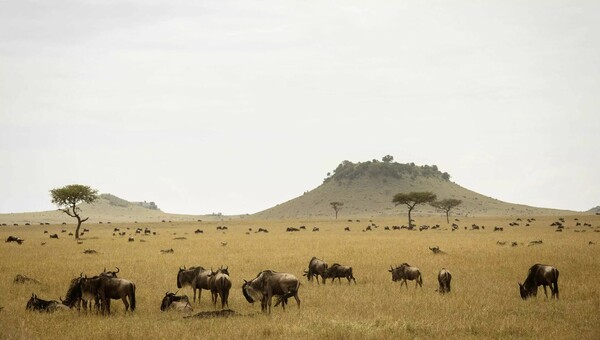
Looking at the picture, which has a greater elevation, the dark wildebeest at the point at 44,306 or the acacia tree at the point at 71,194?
the acacia tree at the point at 71,194

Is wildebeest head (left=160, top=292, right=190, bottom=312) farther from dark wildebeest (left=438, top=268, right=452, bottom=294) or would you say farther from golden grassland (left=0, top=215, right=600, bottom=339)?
dark wildebeest (left=438, top=268, right=452, bottom=294)

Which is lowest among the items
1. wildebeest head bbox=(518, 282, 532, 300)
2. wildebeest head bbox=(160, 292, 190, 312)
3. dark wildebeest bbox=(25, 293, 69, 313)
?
dark wildebeest bbox=(25, 293, 69, 313)

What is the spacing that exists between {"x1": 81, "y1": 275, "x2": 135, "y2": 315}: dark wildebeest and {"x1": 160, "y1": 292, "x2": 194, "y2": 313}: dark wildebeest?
3.25 feet

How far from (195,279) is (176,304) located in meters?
2.37

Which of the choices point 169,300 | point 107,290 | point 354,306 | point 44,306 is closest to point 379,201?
point 354,306

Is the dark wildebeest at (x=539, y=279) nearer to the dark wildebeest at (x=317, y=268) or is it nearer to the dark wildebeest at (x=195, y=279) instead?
the dark wildebeest at (x=317, y=268)

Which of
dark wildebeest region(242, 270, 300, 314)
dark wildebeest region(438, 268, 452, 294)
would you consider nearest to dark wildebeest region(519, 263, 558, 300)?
dark wildebeest region(438, 268, 452, 294)

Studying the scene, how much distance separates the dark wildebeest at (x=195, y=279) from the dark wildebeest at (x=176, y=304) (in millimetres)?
1565

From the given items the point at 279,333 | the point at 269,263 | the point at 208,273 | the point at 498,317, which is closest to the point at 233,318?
the point at 279,333

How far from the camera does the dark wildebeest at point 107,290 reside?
50.7 feet

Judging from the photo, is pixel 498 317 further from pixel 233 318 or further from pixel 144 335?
pixel 144 335

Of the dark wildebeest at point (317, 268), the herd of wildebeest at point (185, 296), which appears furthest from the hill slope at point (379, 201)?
the herd of wildebeest at point (185, 296)

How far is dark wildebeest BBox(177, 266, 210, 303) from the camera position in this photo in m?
17.9

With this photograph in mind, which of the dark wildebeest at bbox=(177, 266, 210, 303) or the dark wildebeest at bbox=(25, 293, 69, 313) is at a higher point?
the dark wildebeest at bbox=(177, 266, 210, 303)
